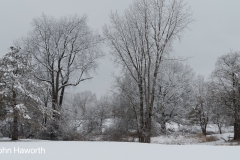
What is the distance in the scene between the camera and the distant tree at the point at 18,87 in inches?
594

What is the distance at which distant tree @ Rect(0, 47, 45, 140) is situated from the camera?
49.5ft

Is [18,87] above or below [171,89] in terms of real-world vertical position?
below

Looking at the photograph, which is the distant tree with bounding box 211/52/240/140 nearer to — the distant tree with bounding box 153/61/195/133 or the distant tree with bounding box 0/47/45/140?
the distant tree with bounding box 153/61/195/133

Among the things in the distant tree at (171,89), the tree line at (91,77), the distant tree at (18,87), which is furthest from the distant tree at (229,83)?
the distant tree at (18,87)

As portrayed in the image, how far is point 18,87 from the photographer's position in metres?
15.0

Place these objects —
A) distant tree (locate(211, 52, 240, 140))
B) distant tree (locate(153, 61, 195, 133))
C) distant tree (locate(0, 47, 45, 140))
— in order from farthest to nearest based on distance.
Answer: distant tree (locate(153, 61, 195, 133)), distant tree (locate(211, 52, 240, 140)), distant tree (locate(0, 47, 45, 140))

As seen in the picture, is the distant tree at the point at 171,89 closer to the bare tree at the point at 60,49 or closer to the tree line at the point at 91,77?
the tree line at the point at 91,77

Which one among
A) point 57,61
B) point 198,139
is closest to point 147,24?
point 57,61

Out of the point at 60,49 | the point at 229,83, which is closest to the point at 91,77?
the point at 60,49

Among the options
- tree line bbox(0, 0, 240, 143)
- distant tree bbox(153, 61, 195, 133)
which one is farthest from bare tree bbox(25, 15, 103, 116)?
distant tree bbox(153, 61, 195, 133)

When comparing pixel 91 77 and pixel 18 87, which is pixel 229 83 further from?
pixel 18 87

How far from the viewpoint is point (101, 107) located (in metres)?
41.0

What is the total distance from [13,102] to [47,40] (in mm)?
8012

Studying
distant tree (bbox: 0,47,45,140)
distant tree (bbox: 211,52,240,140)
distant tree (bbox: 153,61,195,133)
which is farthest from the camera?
distant tree (bbox: 153,61,195,133)
